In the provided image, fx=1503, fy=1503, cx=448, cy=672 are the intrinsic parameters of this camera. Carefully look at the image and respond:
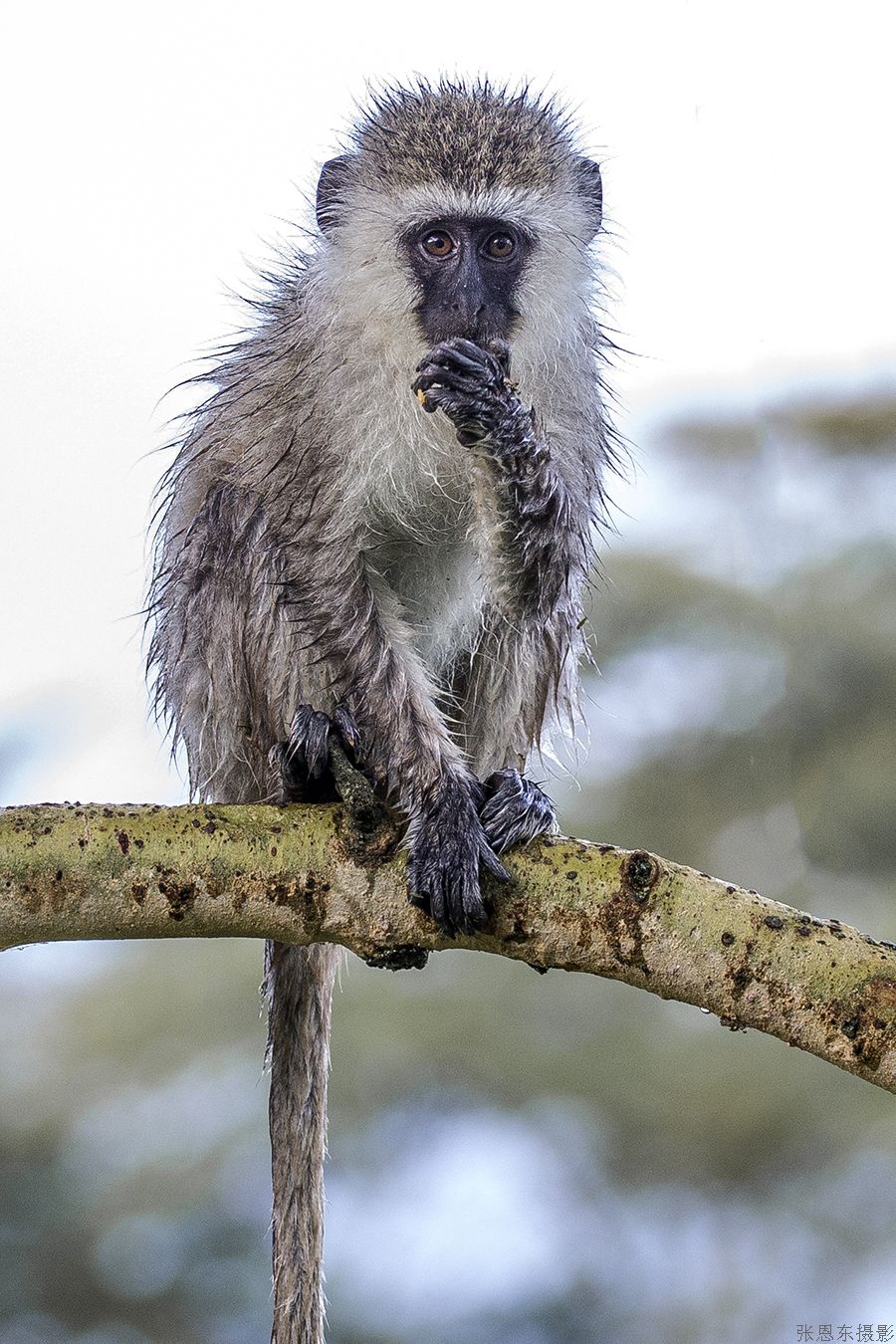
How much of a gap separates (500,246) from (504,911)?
136cm

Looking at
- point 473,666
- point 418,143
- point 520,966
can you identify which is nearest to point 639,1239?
point 520,966

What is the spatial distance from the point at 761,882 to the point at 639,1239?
1.68 meters

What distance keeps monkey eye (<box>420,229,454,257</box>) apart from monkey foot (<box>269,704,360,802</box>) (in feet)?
3.09

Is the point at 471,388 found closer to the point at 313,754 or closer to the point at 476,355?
the point at 476,355

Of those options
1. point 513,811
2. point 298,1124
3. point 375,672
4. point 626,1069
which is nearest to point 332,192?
point 375,672

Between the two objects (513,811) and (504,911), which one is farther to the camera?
(513,811)

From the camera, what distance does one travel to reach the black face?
9.30ft

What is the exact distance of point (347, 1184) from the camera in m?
6.30

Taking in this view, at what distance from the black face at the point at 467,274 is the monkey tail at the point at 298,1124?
4.09 ft

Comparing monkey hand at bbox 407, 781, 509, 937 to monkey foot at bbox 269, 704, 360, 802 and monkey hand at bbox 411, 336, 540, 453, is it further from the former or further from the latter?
monkey hand at bbox 411, 336, 540, 453

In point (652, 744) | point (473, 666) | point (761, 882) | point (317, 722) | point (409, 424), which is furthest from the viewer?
point (652, 744)

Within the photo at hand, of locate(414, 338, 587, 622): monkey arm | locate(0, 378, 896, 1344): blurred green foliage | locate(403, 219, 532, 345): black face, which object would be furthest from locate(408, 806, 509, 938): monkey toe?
locate(0, 378, 896, 1344): blurred green foliage

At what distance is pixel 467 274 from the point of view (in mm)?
2893

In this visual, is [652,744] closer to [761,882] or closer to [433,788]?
[761,882]
